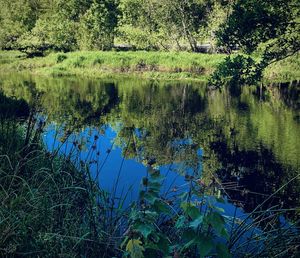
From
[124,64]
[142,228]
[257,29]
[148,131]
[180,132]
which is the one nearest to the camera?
[142,228]

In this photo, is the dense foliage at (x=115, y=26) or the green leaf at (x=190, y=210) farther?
the dense foliage at (x=115, y=26)

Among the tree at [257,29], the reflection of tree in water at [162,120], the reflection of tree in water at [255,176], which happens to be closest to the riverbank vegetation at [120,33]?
the reflection of tree in water at [162,120]

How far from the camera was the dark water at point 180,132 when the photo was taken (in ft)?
29.9

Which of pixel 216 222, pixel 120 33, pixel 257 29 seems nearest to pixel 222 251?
pixel 216 222

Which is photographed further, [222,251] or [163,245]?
[163,245]

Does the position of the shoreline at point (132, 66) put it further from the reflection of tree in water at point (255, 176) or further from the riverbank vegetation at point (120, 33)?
the reflection of tree in water at point (255, 176)

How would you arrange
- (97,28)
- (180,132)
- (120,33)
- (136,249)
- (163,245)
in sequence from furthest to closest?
(120,33)
(97,28)
(180,132)
(163,245)
(136,249)

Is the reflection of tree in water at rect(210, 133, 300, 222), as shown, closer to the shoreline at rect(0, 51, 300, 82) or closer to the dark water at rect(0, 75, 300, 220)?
the dark water at rect(0, 75, 300, 220)

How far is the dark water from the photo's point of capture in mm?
9109

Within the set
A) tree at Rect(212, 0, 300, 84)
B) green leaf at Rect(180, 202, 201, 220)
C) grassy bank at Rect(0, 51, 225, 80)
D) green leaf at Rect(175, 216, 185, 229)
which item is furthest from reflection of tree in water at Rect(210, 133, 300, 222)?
grassy bank at Rect(0, 51, 225, 80)

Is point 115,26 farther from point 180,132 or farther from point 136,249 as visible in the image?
point 136,249

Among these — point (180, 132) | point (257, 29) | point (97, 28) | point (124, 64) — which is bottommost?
point (180, 132)

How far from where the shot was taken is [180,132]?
47.9 feet

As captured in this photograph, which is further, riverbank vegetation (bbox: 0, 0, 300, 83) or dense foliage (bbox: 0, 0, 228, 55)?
dense foliage (bbox: 0, 0, 228, 55)
